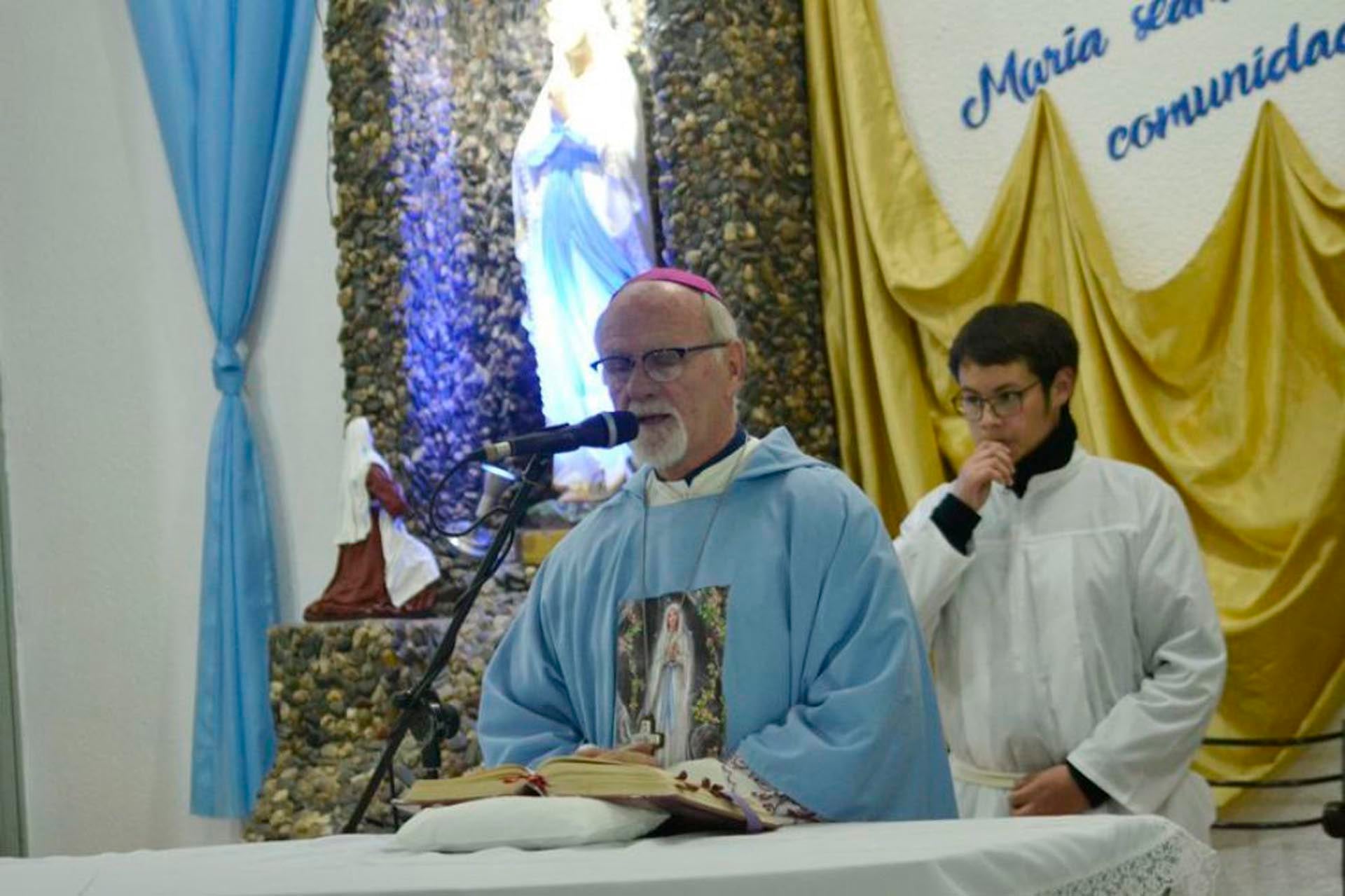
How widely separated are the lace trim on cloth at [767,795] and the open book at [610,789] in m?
0.13

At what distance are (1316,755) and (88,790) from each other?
15.9 ft

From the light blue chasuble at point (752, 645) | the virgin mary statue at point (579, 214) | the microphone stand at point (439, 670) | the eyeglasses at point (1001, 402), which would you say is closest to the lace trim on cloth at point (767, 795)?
the light blue chasuble at point (752, 645)

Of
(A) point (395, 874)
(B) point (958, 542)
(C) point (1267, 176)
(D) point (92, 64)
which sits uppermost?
(D) point (92, 64)

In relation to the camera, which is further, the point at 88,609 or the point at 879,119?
the point at 88,609

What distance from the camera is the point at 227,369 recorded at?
6699 mm

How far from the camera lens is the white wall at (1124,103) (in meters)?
4.75

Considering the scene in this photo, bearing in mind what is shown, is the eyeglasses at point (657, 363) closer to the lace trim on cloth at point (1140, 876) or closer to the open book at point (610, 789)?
the open book at point (610, 789)

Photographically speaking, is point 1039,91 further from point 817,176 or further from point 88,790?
point 88,790

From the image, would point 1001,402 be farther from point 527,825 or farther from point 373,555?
point 373,555

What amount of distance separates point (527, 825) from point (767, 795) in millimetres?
529

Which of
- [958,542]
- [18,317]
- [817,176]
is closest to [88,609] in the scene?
[18,317]

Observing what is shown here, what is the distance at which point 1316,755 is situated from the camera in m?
4.46

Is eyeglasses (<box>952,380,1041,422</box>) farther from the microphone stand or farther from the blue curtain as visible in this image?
the blue curtain

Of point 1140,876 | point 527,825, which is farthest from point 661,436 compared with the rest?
point 1140,876
